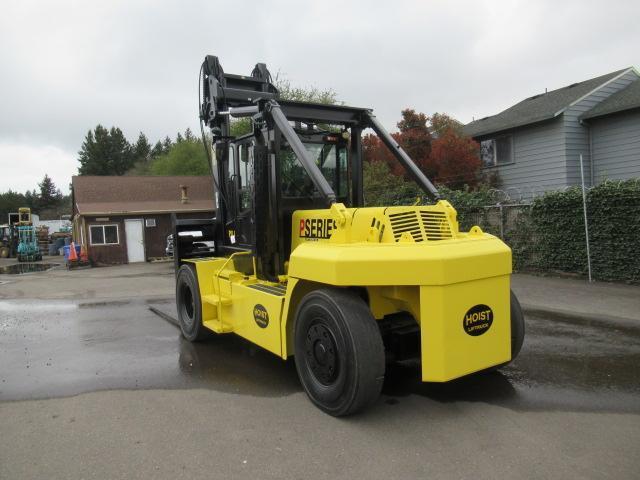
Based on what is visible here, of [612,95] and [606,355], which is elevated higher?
[612,95]

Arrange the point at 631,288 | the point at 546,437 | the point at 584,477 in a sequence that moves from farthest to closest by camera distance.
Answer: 1. the point at 631,288
2. the point at 546,437
3. the point at 584,477

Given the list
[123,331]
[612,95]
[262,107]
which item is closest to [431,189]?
[262,107]

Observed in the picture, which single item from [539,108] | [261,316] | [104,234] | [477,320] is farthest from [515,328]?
[104,234]

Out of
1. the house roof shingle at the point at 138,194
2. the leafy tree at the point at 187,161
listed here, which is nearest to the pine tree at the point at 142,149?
the leafy tree at the point at 187,161

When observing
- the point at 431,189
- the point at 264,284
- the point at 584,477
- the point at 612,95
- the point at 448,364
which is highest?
the point at 612,95

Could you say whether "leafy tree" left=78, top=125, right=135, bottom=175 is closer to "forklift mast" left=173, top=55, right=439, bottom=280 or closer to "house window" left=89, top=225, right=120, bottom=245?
"house window" left=89, top=225, right=120, bottom=245

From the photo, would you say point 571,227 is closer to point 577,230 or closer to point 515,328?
point 577,230

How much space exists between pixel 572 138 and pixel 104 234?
1984 cm

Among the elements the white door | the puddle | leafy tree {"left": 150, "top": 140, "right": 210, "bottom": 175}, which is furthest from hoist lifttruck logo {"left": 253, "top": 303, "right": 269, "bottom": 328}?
leafy tree {"left": 150, "top": 140, "right": 210, "bottom": 175}

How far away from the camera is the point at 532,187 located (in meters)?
16.4

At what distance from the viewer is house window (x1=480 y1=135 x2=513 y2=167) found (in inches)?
677

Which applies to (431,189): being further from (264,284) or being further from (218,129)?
(218,129)

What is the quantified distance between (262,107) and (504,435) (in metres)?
3.91

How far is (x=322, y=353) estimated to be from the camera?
442 centimetres
